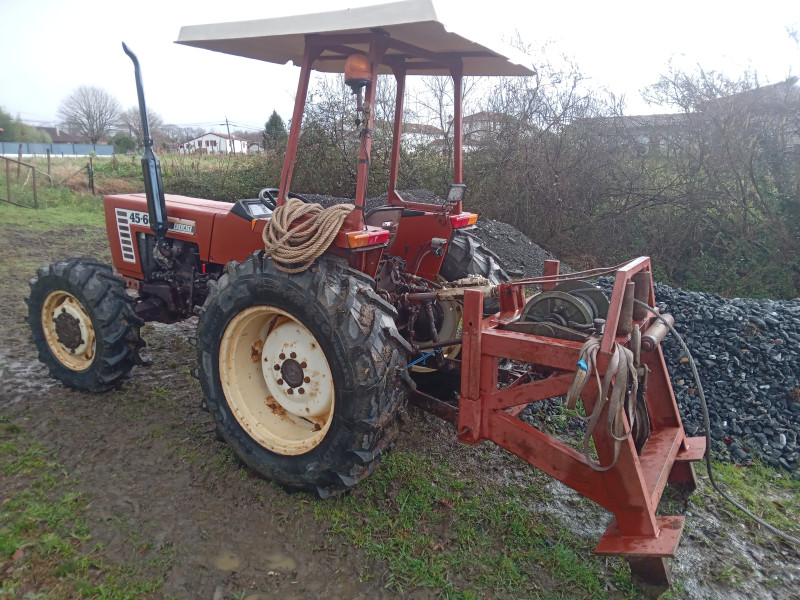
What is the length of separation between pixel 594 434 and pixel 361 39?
212 centimetres

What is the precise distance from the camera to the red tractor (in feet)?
7.61

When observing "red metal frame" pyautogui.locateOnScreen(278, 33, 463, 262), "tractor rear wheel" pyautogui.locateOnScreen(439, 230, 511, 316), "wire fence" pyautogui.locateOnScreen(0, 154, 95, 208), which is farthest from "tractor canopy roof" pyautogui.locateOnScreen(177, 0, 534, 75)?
"wire fence" pyautogui.locateOnScreen(0, 154, 95, 208)

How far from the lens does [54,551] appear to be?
2428 mm

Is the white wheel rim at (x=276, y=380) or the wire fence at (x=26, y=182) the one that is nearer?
the white wheel rim at (x=276, y=380)

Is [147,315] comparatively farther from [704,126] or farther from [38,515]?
[704,126]

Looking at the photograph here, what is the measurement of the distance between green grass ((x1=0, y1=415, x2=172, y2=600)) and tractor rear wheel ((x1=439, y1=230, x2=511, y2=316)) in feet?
7.60

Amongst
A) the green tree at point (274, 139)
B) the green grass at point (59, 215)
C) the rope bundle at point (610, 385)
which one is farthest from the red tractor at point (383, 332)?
the green tree at point (274, 139)

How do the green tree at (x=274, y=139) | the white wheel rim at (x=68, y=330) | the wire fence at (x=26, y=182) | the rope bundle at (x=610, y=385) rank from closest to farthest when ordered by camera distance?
the rope bundle at (x=610, y=385), the white wheel rim at (x=68, y=330), the wire fence at (x=26, y=182), the green tree at (x=274, y=139)

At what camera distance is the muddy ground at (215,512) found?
7.83ft

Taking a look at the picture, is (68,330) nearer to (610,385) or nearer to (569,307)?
(569,307)

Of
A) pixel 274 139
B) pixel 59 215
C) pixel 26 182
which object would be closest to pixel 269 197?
pixel 59 215

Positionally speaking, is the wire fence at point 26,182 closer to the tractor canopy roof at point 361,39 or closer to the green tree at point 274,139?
the green tree at point 274,139

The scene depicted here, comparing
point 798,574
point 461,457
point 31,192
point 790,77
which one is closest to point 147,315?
point 461,457

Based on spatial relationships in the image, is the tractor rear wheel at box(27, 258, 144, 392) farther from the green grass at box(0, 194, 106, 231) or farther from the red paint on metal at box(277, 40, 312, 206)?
the green grass at box(0, 194, 106, 231)
